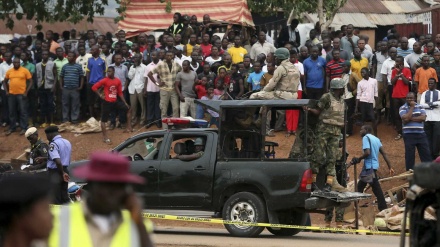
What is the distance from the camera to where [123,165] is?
4.84 m

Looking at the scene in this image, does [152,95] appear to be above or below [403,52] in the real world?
below

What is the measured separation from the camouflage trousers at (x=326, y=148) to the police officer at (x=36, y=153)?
4.11m

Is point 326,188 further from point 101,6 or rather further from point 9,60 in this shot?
point 101,6

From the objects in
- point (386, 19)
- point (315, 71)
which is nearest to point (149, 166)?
point (315, 71)

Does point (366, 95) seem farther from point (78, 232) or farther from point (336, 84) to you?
point (78, 232)

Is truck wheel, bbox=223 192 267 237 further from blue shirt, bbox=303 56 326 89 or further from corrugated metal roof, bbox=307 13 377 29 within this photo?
corrugated metal roof, bbox=307 13 377 29

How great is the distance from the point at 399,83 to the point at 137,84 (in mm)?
5994

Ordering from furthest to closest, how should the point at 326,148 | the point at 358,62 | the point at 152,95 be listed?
the point at 152,95 < the point at 358,62 < the point at 326,148

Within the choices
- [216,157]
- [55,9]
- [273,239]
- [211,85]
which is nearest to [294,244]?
[273,239]

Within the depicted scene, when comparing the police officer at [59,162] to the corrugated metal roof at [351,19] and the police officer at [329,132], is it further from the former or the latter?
the corrugated metal roof at [351,19]

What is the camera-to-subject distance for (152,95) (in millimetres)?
23781

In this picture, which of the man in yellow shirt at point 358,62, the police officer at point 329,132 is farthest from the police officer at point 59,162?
the man in yellow shirt at point 358,62

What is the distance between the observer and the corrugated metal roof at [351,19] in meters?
37.6

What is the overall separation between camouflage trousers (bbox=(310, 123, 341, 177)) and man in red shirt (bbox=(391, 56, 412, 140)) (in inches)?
207
